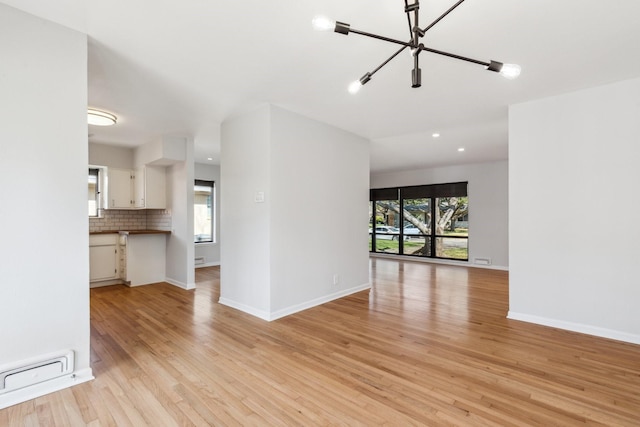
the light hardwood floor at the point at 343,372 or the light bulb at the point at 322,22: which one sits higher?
Result: the light bulb at the point at 322,22

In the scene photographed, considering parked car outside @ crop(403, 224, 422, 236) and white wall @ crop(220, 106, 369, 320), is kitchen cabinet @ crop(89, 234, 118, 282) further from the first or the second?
parked car outside @ crop(403, 224, 422, 236)

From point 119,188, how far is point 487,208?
8156mm

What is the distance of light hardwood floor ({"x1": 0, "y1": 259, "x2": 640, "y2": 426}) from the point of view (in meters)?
1.95

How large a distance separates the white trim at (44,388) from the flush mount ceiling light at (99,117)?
3.04 m

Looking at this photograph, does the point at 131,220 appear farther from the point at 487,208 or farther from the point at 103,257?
the point at 487,208

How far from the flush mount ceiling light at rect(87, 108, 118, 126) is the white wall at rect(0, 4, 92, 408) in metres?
1.85

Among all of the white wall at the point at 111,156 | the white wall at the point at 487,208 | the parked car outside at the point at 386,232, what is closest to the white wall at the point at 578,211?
the white wall at the point at 487,208

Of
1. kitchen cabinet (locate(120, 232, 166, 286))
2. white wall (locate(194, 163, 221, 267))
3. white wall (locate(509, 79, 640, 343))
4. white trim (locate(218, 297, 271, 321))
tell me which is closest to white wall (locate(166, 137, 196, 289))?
kitchen cabinet (locate(120, 232, 166, 286))

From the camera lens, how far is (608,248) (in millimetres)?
3189

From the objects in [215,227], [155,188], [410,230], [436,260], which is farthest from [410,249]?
[155,188]

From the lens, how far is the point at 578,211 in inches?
132

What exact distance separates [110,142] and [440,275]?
693 centimetres

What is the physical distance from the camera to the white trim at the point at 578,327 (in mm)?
3078

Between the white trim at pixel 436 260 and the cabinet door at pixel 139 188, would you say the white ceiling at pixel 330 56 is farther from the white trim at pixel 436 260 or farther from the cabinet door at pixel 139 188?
the white trim at pixel 436 260
